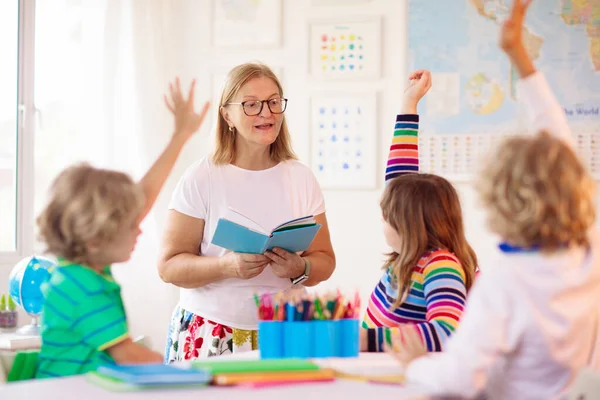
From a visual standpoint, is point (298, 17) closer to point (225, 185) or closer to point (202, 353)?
point (225, 185)

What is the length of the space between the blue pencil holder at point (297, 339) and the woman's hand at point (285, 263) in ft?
2.04

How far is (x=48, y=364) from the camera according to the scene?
63.9 inches

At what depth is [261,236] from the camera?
86.3 inches

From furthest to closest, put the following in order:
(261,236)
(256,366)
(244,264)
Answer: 1. (244,264)
2. (261,236)
3. (256,366)

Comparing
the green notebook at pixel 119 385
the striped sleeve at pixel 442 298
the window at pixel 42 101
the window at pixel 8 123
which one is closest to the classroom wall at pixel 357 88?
the window at pixel 42 101

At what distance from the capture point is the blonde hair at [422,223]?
1972 mm

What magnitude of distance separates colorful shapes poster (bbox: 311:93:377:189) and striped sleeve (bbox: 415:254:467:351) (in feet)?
7.20

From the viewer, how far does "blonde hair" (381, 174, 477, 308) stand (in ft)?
6.47

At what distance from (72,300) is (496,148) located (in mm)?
852

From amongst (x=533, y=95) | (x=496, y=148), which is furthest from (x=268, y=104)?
(x=496, y=148)

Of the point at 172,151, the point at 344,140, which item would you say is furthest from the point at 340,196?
the point at 172,151

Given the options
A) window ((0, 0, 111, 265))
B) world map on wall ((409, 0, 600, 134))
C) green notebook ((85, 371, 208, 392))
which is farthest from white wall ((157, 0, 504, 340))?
green notebook ((85, 371, 208, 392))

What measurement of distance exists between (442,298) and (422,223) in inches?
9.1

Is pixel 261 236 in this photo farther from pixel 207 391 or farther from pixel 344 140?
pixel 344 140
